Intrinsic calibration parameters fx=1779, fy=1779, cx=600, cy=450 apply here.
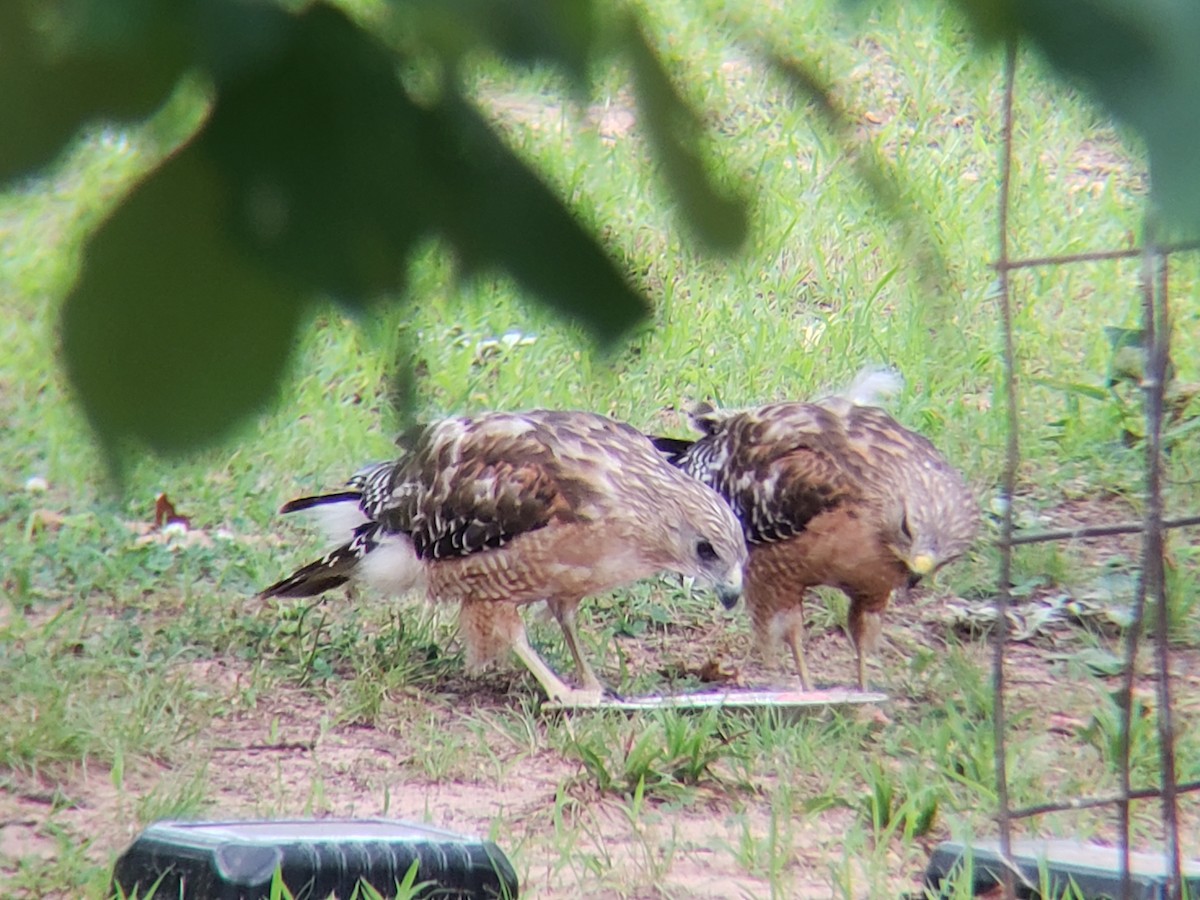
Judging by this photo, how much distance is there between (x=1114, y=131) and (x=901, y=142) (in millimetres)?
450

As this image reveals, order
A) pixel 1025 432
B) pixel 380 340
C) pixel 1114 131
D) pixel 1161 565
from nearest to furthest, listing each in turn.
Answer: pixel 1114 131
pixel 380 340
pixel 1161 565
pixel 1025 432

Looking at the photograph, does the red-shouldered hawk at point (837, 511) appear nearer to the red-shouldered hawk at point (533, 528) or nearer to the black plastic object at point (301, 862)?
the red-shouldered hawk at point (533, 528)

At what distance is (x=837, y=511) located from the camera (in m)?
4.71

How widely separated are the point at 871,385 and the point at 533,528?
4.57 ft

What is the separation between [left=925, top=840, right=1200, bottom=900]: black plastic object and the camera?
3.27 m

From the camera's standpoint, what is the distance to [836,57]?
1282mm

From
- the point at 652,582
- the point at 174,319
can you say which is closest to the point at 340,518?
the point at 652,582

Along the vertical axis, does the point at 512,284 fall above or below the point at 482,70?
below

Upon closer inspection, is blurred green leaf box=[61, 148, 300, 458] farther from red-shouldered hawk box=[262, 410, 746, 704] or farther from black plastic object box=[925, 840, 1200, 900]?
red-shouldered hawk box=[262, 410, 746, 704]

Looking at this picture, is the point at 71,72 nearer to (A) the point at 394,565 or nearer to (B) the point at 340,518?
(A) the point at 394,565

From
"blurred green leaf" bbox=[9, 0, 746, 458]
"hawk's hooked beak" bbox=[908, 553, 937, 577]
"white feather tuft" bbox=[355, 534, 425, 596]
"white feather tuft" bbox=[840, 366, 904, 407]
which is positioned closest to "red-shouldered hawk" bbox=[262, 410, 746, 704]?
"white feather tuft" bbox=[355, 534, 425, 596]

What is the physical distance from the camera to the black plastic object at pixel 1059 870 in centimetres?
327

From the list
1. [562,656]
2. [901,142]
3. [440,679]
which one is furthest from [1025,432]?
[901,142]

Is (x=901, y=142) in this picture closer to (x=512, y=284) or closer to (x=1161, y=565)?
(x=512, y=284)
